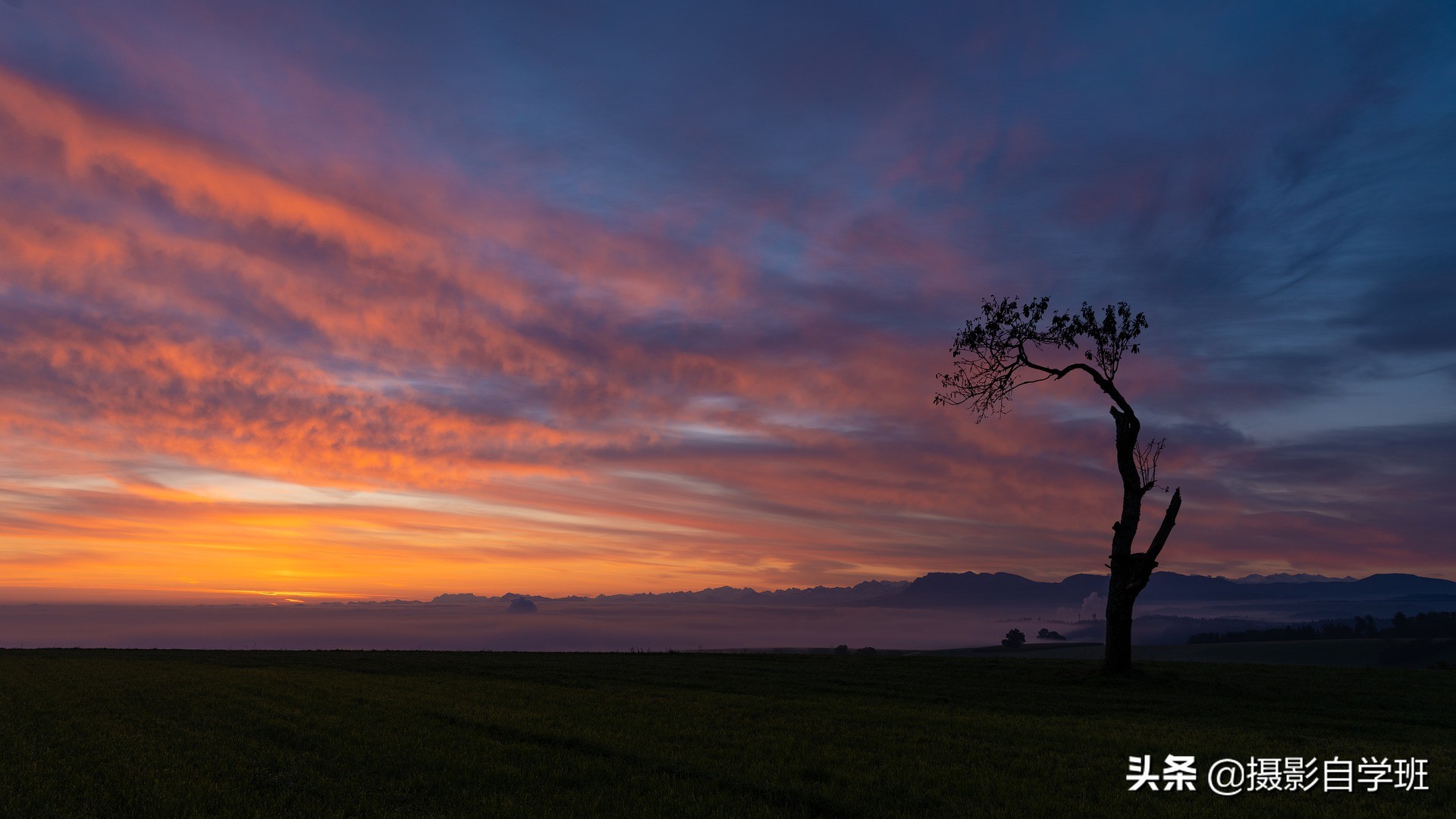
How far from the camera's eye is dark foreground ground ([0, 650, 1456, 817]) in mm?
12406

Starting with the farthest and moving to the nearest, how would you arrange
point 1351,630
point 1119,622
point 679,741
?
1. point 1351,630
2. point 1119,622
3. point 679,741

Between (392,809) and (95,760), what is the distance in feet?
27.6

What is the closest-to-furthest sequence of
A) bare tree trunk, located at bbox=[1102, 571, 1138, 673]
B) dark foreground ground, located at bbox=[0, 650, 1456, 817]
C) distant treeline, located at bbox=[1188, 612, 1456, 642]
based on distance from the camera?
dark foreground ground, located at bbox=[0, 650, 1456, 817]
bare tree trunk, located at bbox=[1102, 571, 1138, 673]
distant treeline, located at bbox=[1188, 612, 1456, 642]

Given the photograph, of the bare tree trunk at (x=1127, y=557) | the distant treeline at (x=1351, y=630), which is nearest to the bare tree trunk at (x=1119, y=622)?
the bare tree trunk at (x=1127, y=557)

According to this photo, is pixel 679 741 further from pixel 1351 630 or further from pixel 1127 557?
pixel 1351 630

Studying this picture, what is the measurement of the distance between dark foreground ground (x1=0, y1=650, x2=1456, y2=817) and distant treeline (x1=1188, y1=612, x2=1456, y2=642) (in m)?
59.5

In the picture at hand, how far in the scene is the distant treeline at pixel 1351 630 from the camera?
8162 centimetres

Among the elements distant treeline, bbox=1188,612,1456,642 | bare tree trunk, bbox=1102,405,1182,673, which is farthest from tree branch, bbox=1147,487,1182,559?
distant treeline, bbox=1188,612,1456,642

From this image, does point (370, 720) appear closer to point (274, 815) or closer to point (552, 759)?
point (552, 759)

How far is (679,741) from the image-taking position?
1716 cm

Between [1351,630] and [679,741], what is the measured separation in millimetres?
118653

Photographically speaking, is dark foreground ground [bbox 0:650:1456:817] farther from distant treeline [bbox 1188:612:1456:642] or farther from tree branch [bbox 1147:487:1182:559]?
distant treeline [bbox 1188:612:1456:642]

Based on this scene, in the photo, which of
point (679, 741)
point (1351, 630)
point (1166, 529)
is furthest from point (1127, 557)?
point (1351, 630)

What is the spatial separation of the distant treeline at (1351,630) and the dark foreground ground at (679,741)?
5947cm
